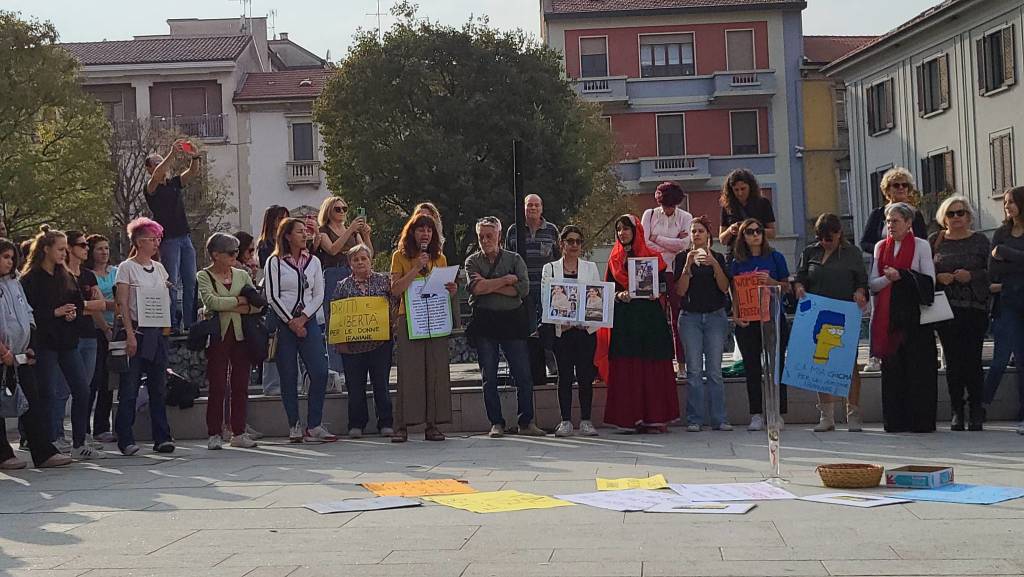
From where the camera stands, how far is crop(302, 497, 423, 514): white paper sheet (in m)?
8.12

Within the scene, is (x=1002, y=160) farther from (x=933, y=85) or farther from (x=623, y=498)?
(x=623, y=498)

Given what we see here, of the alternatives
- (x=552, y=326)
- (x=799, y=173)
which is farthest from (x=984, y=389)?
(x=799, y=173)

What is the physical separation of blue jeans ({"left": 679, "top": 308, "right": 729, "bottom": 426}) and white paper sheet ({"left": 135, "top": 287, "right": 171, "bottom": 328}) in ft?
14.4

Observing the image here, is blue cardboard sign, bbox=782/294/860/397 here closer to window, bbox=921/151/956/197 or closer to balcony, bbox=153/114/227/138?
window, bbox=921/151/956/197

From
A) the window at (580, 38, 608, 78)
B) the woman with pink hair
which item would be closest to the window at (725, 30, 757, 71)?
the window at (580, 38, 608, 78)

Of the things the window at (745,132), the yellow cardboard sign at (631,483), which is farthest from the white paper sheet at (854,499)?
the window at (745,132)

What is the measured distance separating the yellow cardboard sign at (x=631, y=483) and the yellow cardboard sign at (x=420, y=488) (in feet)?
2.62

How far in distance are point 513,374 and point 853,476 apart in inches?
188

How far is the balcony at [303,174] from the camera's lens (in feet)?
180

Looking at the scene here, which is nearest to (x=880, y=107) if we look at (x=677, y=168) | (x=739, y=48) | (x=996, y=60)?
(x=996, y=60)

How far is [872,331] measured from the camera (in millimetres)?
12336

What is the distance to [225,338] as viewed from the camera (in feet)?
Answer: 40.6

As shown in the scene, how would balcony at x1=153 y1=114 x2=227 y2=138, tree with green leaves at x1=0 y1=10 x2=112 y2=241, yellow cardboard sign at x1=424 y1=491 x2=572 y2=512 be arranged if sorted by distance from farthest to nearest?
balcony at x1=153 y1=114 x2=227 y2=138 < tree with green leaves at x1=0 y1=10 x2=112 y2=241 < yellow cardboard sign at x1=424 y1=491 x2=572 y2=512

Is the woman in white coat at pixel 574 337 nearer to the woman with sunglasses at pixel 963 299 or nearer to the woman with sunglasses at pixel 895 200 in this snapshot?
the woman with sunglasses at pixel 895 200
